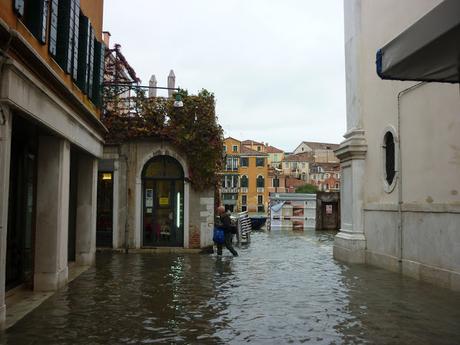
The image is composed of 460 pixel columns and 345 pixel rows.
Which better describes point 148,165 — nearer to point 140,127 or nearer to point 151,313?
point 140,127

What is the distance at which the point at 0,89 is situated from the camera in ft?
20.1

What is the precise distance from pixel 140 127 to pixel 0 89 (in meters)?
10.6

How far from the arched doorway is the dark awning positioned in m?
Result: 11.9

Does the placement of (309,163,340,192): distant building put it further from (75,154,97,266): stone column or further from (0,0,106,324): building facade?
(0,0,106,324): building facade

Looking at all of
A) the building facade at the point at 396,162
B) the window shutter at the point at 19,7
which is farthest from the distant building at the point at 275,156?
the window shutter at the point at 19,7

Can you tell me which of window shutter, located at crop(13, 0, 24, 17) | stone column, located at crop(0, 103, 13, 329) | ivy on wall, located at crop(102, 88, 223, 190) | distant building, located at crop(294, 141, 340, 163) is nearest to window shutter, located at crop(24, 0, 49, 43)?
window shutter, located at crop(13, 0, 24, 17)

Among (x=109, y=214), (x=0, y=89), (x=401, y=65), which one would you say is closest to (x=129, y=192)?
(x=109, y=214)

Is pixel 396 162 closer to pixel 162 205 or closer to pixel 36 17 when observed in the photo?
pixel 162 205

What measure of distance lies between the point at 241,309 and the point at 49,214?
3859 mm

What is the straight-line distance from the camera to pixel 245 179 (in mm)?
88625

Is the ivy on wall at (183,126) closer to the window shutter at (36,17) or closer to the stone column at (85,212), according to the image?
the stone column at (85,212)

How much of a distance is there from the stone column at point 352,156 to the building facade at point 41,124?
7.06 metres

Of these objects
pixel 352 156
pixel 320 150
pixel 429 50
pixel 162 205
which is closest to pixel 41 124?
pixel 429 50

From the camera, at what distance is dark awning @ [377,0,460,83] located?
4516 mm
